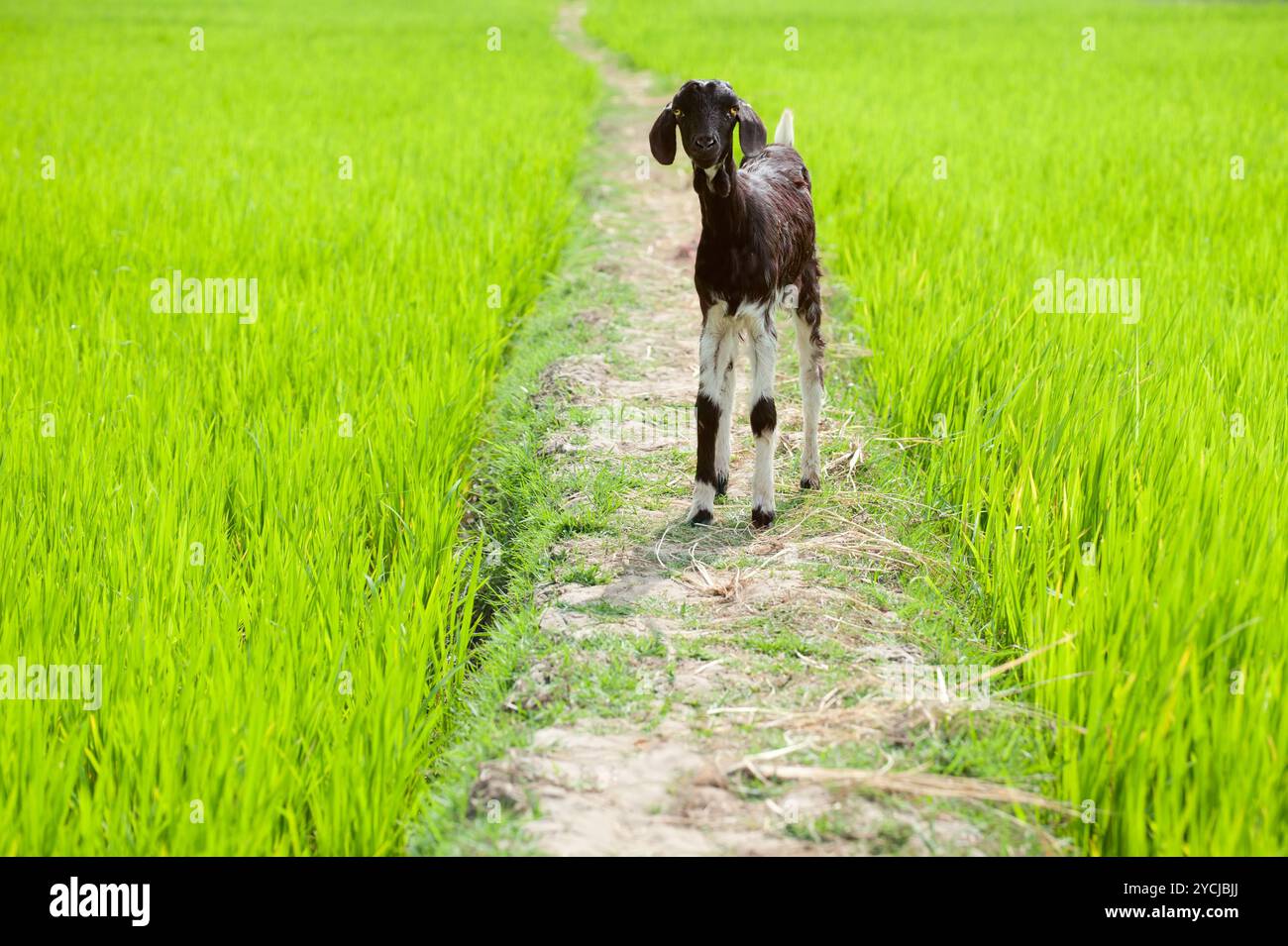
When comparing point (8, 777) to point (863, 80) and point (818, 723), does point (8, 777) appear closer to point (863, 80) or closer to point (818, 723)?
point (818, 723)

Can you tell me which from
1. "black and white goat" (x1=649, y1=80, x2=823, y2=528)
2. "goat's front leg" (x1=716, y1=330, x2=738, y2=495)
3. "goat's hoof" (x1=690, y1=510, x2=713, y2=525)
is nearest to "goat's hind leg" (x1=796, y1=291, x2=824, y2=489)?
"black and white goat" (x1=649, y1=80, x2=823, y2=528)

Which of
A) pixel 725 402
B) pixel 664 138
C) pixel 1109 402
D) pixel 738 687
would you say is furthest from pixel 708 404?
pixel 1109 402

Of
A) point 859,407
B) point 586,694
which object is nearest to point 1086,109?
point 859,407

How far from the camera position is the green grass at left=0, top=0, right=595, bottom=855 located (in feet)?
6.40

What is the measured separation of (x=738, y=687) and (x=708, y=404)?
92cm

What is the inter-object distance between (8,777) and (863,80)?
37.3ft

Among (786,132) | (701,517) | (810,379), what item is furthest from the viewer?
(786,132)

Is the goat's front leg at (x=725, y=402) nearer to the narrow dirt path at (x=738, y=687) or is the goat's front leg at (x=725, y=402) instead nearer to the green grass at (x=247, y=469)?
the narrow dirt path at (x=738, y=687)

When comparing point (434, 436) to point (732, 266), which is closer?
point (732, 266)

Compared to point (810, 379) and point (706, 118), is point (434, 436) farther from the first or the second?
point (706, 118)

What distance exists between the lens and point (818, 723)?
7.25 ft

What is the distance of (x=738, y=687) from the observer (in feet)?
7.69
